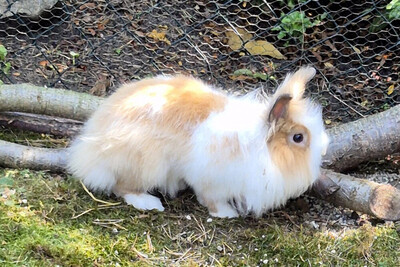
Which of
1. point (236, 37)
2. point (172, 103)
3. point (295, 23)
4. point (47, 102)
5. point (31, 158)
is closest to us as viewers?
point (172, 103)

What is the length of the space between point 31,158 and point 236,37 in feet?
5.30

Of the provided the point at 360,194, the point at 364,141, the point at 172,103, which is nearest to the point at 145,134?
the point at 172,103

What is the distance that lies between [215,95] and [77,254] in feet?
2.86

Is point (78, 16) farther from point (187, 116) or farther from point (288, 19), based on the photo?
point (187, 116)

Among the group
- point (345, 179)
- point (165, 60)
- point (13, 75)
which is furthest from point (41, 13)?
point (345, 179)

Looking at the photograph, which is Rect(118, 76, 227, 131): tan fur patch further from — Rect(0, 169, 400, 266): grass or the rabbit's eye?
Rect(0, 169, 400, 266): grass

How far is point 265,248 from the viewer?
2.74m

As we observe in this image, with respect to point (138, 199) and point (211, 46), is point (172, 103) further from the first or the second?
point (211, 46)

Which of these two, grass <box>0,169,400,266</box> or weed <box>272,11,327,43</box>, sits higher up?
weed <box>272,11,327,43</box>

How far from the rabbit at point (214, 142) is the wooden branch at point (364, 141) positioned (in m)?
0.40

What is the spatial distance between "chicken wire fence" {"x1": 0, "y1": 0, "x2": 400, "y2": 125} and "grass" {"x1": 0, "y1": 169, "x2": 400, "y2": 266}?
1.05m

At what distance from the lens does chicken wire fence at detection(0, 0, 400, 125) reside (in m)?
3.87

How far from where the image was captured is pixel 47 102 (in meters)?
3.32

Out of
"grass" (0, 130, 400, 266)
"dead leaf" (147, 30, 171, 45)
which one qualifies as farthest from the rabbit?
"dead leaf" (147, 30, 171, 45)
